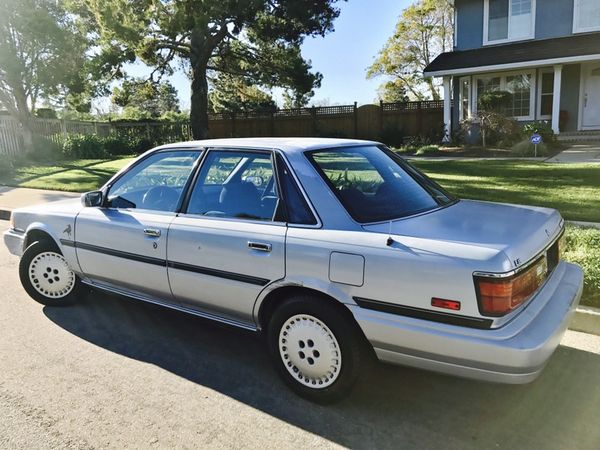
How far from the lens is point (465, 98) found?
826 inches

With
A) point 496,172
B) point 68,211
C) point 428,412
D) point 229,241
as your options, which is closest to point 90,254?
point 68,211

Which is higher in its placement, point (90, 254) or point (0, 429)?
point (90, 254)

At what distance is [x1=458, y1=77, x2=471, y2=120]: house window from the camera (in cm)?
2023

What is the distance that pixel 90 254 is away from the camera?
436cm

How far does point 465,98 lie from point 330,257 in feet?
65.3

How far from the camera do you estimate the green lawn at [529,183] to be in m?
7.67

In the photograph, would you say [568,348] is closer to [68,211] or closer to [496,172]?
[68,211]

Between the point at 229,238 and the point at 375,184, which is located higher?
the point at 375,184

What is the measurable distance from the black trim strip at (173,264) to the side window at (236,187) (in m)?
0.40

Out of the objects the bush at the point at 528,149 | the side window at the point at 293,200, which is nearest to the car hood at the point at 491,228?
the side window at the point at 293,200

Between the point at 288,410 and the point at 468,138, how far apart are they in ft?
56.6

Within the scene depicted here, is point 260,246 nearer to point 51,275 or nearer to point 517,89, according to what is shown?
point 51,275

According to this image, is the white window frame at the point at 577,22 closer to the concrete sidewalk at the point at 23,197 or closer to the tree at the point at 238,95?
the tree at the point at 238,95

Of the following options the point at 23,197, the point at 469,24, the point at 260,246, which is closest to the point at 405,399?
the point at 260,246
